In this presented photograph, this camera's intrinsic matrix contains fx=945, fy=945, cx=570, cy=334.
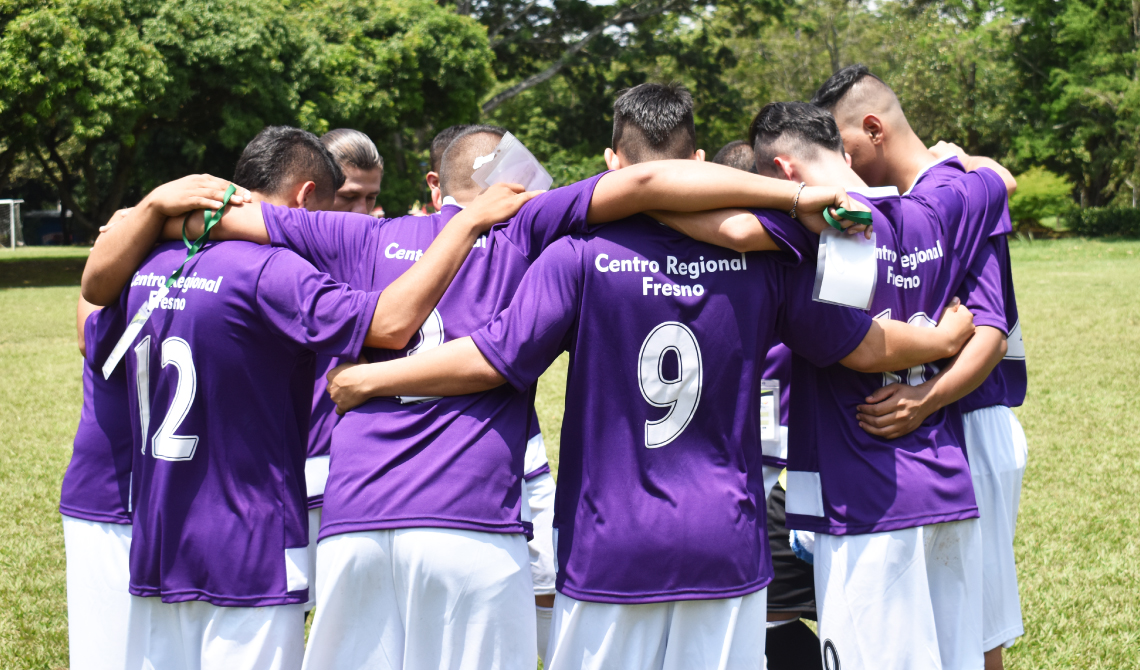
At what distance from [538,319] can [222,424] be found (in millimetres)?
1038

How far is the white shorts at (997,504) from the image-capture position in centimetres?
336

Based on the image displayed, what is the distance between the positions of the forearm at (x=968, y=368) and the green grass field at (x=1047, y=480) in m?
1.99

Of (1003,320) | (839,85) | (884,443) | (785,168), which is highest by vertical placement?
(839,85)

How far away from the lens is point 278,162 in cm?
326

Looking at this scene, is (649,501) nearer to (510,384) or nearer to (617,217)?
(510,384)

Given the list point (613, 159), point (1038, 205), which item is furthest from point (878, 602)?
point (1038, 205)

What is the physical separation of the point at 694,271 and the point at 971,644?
157 centimetres

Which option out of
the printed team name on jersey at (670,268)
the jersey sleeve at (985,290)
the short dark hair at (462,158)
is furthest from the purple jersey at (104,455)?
the jersey sleeve at (985,290)

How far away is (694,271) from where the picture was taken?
8.43ft

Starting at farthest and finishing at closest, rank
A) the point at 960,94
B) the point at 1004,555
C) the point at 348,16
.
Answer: the point at 960,94
the point at 348,16
the point at 1004,555

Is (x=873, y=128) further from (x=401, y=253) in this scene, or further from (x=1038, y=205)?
(x=1038, y=205)

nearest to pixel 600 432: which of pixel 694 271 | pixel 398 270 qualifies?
pixel 694 271

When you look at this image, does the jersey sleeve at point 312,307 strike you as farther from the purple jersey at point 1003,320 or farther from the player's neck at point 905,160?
the player's neck at point 905,160

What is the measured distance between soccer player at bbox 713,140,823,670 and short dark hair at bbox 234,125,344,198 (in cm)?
167
